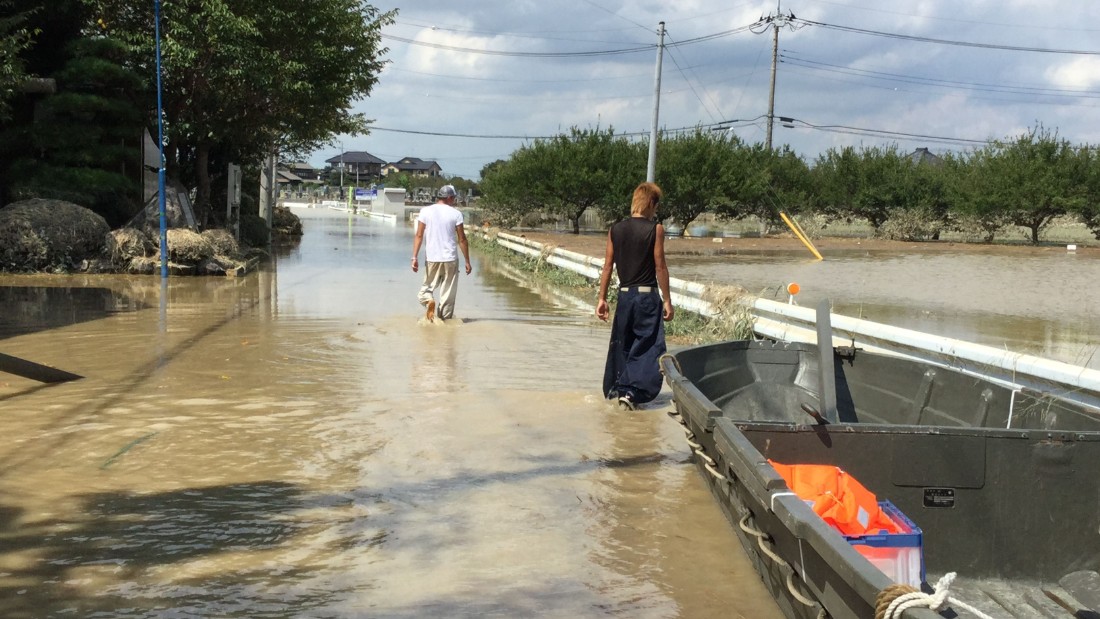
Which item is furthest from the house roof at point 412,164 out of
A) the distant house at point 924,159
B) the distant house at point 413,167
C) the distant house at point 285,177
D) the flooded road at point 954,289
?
the flooded road at point 954,289

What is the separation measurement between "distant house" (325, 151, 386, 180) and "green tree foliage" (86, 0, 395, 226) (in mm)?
121498

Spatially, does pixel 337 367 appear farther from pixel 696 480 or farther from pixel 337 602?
pixel 337 602

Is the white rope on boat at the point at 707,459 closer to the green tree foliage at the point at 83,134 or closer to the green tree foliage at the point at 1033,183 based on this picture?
the green tree foliage at the point at 83,134

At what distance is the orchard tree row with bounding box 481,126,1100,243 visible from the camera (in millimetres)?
47000

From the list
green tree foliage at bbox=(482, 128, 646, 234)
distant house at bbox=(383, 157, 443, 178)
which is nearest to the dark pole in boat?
green tree foliage at bbox=(482, 128, 646, 234)

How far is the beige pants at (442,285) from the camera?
12.6m

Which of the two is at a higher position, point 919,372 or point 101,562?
point 919,372

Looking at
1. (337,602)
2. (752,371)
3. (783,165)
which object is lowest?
(337,602)

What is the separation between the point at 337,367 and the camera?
962cm

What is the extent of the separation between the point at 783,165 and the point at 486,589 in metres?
52.4

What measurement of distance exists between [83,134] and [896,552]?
1951cm

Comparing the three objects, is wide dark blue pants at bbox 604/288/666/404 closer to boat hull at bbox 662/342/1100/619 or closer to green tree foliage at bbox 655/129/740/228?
boat hull at bbox 662/342/1100/619

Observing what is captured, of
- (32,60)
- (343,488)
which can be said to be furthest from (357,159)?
(343,488)

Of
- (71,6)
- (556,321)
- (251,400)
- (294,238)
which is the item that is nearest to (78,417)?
(251,400)
